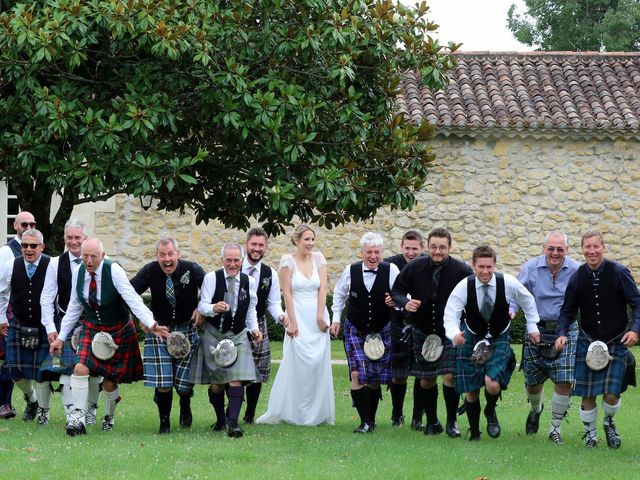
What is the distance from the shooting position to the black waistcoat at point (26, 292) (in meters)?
11.3

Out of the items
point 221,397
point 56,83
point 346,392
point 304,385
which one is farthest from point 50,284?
point 346,392

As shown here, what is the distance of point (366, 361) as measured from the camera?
11.4 meters

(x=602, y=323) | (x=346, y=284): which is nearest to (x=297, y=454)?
(x=346, y=284)

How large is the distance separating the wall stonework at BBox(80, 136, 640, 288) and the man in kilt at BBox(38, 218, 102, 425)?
10.2 m

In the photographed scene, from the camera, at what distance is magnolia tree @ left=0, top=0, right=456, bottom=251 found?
43.7 ft

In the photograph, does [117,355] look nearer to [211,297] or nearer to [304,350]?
[211,297]

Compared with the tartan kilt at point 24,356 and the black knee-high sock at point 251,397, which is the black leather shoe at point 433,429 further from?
the tartan kilt at point 24,356

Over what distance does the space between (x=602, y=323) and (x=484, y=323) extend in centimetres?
96

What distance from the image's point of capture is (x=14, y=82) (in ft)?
45.7

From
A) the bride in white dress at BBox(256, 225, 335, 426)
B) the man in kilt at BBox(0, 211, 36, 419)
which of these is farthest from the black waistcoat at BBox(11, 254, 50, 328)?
the bride in white dress at BBox(256, 225, 335, 426)

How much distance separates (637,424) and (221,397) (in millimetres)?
4082

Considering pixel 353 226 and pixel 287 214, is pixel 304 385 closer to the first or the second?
pixel 287 214

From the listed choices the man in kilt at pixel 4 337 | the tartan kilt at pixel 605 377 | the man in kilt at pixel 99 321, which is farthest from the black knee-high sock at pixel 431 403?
the man in kilt at pixel 4 337

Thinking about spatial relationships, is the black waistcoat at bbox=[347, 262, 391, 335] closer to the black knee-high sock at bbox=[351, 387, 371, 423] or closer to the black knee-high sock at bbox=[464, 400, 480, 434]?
the black knee-high sock at bbox=[351, 387, 371, 423]
